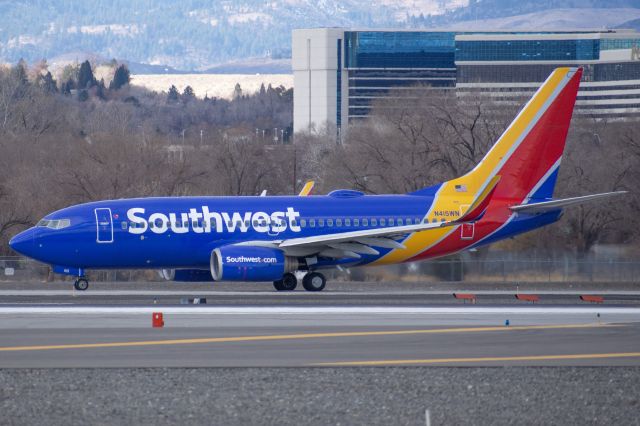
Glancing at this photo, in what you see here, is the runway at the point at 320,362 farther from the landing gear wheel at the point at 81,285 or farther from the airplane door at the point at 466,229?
the airplane door at the point at 466,229

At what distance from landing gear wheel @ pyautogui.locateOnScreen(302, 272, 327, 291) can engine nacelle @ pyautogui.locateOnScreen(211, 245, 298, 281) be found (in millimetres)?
1053

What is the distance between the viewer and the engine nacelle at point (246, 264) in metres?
39.4

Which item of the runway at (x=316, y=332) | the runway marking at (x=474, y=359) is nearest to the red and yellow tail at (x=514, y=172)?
the runway at (x=316, y=332)

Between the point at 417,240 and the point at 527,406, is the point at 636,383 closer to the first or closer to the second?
the point at 527,406

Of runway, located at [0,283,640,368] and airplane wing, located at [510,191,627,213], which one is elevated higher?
airplane wing, located at [510,191,627,213]

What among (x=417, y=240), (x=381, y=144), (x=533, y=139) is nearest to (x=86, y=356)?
(x=417, y=240)

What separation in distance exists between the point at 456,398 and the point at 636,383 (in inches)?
119

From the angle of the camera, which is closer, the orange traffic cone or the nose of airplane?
the orange traffic cone

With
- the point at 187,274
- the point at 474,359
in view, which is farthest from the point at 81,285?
the point at 474,359

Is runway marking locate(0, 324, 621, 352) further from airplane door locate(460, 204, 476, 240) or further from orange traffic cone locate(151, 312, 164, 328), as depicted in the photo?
airplane door locate(460, 204, 476, 240)

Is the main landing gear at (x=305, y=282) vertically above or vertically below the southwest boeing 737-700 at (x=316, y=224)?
below

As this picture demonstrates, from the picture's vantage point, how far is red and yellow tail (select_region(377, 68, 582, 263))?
42969mm

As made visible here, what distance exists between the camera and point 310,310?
30438 millimetres

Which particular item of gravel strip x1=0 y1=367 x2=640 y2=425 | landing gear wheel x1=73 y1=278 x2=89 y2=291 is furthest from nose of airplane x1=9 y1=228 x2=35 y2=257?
gravel strip x1=0 y1=367 x2=640 y2=425
